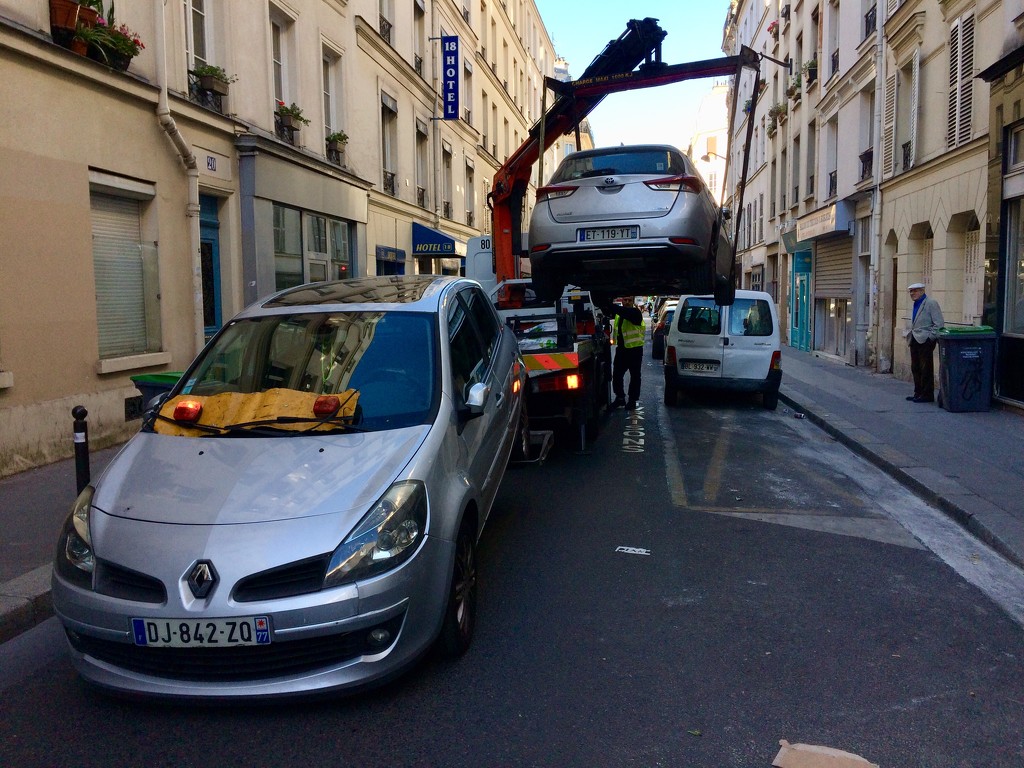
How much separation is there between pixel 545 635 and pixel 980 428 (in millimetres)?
7993

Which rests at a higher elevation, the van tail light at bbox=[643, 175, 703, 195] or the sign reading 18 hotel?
the sign reading 18 hotel

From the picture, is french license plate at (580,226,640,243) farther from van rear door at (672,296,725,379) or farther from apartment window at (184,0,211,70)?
apartment window at (184,0,211,70)

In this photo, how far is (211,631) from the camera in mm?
3117

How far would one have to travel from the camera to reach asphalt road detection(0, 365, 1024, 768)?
10.3ft

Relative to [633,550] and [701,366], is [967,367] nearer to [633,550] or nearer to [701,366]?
[701,366]

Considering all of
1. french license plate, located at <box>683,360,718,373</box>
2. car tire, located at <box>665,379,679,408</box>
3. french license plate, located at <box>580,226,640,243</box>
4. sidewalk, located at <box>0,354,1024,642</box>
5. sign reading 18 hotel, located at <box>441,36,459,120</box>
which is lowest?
sidewalk, located at <box>0,354,1024,642</box>

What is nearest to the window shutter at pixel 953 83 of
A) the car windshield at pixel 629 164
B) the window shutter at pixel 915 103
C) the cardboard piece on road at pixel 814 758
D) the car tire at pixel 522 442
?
the window shutter at pixel 915 103

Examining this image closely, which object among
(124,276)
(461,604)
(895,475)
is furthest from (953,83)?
(461,604)

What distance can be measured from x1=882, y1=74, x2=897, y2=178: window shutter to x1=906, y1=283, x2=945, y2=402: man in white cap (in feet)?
17.4

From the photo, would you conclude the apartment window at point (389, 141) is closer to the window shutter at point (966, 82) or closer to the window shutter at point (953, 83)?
the window shutter at point (953, 83)

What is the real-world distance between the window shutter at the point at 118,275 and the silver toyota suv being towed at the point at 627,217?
485 centimetres

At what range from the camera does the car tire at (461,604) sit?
376 centimetres

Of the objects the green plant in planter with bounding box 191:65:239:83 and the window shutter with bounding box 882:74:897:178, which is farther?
the window shutter with bounding box 882:74:897:178

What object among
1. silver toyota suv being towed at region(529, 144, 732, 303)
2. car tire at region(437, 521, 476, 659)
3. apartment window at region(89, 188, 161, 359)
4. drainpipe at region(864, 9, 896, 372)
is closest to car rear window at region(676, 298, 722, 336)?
silver toyota suv being towed at region(529, 144, 732, 303)
